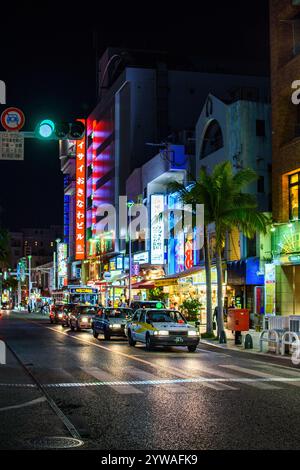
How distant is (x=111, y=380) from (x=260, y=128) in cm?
2616

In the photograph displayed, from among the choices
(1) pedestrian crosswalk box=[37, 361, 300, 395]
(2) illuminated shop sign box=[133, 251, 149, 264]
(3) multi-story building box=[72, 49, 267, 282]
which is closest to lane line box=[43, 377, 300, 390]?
(1) pedestrian crosswalk box=[37, 361, 300, 395]

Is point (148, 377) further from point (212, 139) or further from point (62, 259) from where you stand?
point (62, 259)

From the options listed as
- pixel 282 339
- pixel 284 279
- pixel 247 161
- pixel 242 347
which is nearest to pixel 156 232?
pixel 247 161

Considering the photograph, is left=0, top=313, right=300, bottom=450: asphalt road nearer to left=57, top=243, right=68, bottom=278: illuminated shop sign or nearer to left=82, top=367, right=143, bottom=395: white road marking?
left=82, top=367, right=143, bottom=395: white road marking

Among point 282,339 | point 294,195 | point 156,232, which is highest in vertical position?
point 294,195

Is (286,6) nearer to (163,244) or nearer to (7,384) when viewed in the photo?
(163,244)

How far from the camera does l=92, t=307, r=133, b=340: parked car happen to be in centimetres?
2997

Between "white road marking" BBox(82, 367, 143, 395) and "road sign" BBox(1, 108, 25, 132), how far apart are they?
20.0 ft

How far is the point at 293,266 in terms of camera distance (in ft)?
110

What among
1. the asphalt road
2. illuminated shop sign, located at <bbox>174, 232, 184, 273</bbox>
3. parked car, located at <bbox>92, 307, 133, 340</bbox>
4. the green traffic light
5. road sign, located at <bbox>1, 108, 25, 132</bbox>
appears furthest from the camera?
illuminated shop sign, located at <bbox>174, 232, 184, 273</bbox>

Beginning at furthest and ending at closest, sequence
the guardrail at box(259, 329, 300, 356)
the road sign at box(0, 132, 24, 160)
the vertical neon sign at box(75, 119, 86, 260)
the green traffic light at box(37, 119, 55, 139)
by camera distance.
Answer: the vertical neon sign at box(75, 119, 86, 260) < the guardrail at box(259, 329, 300, 356) < the road sign at box(0, 132, 24, 160) < the green traffic light at box(37, 119, 55, 139)

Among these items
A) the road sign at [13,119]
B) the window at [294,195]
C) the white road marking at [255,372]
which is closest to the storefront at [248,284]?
the window at [294,195]

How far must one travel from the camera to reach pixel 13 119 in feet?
52.9
